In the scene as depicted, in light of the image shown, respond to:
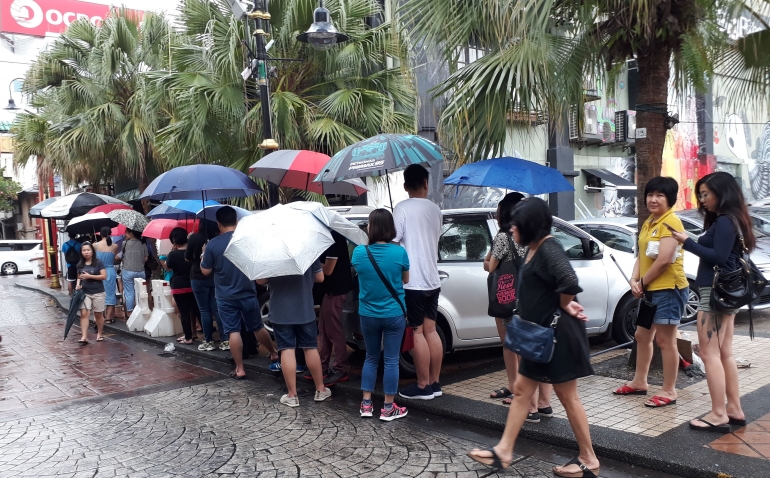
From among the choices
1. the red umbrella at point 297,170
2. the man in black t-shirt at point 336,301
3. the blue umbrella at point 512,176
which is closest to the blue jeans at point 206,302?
the red umbrella at point 297,170

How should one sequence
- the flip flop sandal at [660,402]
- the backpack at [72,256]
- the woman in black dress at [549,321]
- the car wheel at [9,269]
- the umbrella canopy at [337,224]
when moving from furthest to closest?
1. the car wheel at [9,269]
2. the backpack at [72,256]
3. the umbrella canopy at [337,224]
4. the flip flop sandal at [660,402]
5. the woman in black dress at [549,321]

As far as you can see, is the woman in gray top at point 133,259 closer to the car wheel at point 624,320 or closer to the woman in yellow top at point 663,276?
the car wheel at point 624,320

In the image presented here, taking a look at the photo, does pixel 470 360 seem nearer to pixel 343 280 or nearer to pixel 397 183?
pixel 343 280

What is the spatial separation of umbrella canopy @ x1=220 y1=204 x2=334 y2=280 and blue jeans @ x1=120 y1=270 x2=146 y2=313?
6.46 metres

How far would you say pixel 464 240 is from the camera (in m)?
6.93

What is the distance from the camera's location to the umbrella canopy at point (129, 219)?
11.0 meters

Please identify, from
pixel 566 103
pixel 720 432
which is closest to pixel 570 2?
pixel 566 103

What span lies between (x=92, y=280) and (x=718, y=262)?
8.75 meters

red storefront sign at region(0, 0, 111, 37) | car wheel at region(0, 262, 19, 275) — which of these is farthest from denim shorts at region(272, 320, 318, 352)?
red storefront sign at region(0, 0, 111, 37)

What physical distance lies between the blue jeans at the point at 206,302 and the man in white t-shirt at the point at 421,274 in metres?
3.37

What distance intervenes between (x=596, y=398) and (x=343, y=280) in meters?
2.64

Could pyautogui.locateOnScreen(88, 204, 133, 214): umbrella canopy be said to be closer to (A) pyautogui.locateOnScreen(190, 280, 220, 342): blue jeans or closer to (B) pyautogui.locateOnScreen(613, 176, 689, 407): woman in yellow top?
(A) pyautogui.locateOnScreen(190, 280, 220, 342): blue jeans

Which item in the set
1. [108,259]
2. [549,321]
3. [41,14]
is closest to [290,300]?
[549,321]

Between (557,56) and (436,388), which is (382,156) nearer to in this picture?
(557,56)
